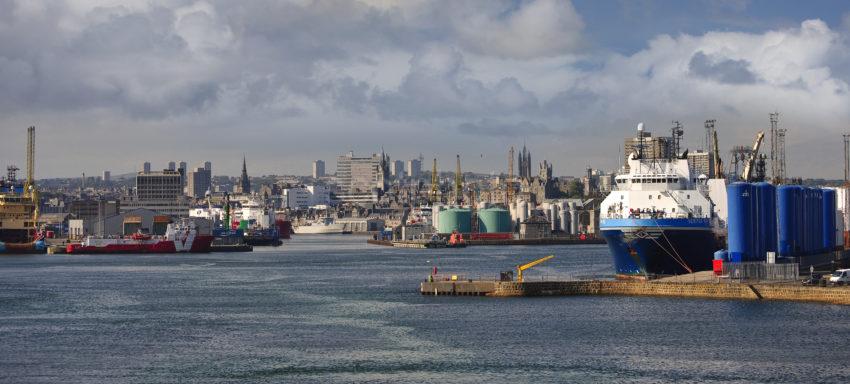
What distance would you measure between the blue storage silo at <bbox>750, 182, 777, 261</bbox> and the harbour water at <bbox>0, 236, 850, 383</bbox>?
10291mm

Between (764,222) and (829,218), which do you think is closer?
(764,222)

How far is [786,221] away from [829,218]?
25.1m

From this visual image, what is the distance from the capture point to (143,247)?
176000mm

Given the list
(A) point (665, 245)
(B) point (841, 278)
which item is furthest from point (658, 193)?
(B) point (841, 278)

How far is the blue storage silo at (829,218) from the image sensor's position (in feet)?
339

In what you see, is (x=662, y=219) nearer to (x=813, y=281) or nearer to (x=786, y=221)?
(x=786, y=221)

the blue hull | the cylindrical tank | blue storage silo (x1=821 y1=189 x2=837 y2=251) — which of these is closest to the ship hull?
blue storage silo (x1=821 y1=189 x2=837 y2=251)

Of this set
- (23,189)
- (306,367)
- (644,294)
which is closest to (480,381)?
(306,367)

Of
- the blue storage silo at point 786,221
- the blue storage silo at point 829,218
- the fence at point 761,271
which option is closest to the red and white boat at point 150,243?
the blue storage silo at point 829,218

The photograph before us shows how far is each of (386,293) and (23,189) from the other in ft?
398

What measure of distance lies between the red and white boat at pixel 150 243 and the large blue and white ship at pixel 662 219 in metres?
98.0

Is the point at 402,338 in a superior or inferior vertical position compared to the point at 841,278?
inferior

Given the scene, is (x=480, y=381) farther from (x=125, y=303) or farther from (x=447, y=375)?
(x=125, y=303)

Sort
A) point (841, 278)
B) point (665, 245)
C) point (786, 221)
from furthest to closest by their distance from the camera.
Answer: point (665, 245)
point (786, 221)
point (841, 278)
